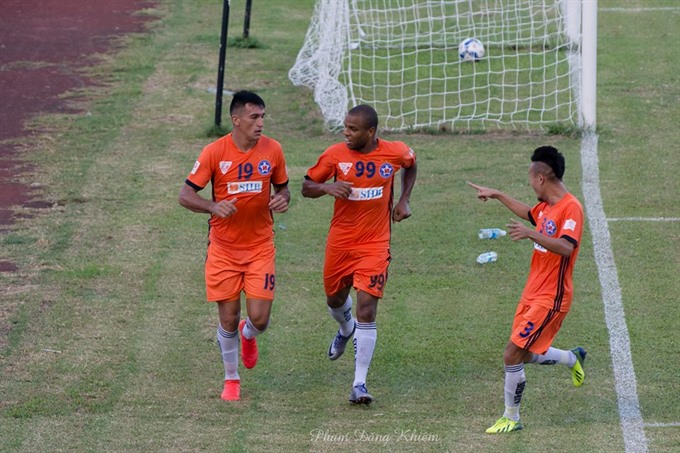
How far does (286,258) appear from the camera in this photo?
11.9 meters

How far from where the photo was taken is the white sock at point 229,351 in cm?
863

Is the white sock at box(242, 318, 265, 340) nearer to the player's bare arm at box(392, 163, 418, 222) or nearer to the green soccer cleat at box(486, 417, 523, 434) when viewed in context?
the player's bare arm at box(392, 163, 418, 222)

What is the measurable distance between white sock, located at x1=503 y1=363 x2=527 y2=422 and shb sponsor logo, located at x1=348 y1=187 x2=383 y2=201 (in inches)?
67.9

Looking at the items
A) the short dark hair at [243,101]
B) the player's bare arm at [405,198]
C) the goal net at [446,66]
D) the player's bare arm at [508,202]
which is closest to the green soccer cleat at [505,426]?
the player's bare arm at [508,202]

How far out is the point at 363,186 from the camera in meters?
8.65

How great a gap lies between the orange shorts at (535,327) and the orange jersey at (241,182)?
2104 mm

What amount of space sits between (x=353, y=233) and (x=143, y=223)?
4.76 metres

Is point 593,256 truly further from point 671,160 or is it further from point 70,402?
point 70,402

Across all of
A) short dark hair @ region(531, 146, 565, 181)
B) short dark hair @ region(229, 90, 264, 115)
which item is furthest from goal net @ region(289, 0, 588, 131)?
short dark hair @ region(531, 146, 565, 181)

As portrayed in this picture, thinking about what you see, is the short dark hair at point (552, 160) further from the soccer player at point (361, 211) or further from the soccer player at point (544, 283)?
Answer: the soccer player at point (361, 211)

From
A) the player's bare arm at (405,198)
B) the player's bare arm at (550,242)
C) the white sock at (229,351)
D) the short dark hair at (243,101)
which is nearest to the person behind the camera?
the player's bare arm at (550,242)

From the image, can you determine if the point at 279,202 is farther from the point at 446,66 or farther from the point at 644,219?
the point at 446,66

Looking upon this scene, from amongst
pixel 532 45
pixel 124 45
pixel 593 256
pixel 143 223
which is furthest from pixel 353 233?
pixel 124 45

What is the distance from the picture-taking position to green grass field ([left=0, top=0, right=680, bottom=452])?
8078 mm
